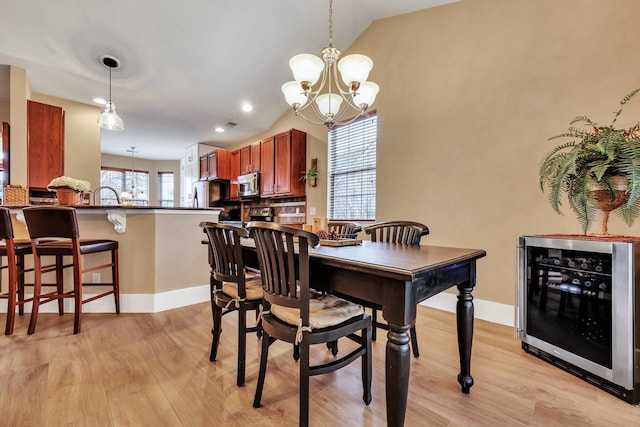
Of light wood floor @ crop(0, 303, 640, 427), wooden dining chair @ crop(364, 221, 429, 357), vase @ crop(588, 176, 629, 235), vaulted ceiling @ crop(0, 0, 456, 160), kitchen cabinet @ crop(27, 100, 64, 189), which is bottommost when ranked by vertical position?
light wood floor @ crop(0, 303, 640, 427)

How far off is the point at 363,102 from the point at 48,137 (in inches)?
184

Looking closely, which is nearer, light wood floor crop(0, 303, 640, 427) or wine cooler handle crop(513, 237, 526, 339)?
light wood floor crop(0, 303, 640, 427)

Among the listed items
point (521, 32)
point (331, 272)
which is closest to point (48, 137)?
point (331, 272)

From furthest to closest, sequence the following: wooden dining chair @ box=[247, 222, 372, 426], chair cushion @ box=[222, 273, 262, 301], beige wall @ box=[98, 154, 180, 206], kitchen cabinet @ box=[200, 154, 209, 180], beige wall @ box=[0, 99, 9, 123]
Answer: beige wall @ box=[98, 154, 180, 206], kitchen cabinet @ box=[200, 154, 209, 180], beige wall @ box=[0, 99, 9, 123], chair cushion @ box=[222, 273, 262, 301], wooden dining chair @ box=[247, 222, 372, 426]

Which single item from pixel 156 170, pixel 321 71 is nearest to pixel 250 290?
pixel 321 71

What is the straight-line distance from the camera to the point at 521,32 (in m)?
2.39

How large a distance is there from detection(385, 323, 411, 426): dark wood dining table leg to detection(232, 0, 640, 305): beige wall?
200cm

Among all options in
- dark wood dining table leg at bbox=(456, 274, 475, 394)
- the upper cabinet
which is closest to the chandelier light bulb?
dark wood dining table leg at bbox=(456, 274, 475, 394)

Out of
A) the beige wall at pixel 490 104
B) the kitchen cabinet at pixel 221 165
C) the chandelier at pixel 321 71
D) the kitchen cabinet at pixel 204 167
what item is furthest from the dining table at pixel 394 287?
the kitchen cabinet at pixel 204 167

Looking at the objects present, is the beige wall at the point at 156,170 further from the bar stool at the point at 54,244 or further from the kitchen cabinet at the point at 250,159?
the bar stool at the point at 54,244

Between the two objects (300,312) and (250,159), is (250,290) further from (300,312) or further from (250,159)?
(250,159)

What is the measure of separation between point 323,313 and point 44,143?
5.00 m

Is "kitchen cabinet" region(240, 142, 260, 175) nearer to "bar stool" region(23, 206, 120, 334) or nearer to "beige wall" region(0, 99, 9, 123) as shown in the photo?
"bar stool" region(23, 206, 120, 334)

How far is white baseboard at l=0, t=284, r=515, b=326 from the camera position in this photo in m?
2.52
